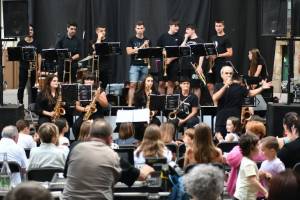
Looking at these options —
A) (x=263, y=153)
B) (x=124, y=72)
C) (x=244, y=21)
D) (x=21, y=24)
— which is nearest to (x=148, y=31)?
(x=124, y=72)

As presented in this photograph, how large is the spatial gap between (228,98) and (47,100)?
3.41 m

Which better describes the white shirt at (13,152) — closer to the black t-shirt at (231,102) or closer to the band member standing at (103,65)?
the black t-shirt at (231,102)

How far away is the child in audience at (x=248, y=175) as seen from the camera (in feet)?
25.0

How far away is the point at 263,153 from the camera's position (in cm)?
830

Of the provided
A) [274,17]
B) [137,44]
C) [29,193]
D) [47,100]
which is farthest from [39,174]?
[137,44]

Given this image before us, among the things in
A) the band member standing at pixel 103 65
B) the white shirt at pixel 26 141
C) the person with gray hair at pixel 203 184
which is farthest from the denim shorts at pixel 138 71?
the person with gray hair at pixel 203 184

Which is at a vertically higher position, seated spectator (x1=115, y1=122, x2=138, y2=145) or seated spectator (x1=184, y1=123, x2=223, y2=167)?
seated spectator (x1=184, y1=123, x2=223, y2=167)

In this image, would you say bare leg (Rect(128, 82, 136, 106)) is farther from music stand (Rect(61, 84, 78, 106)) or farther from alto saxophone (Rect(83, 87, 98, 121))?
music stand (Rect(61, 84, 78, 106))

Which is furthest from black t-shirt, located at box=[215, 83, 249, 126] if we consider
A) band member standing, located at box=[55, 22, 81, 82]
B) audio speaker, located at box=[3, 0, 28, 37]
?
band member standing, located at box=[55, 22, 81, 82]

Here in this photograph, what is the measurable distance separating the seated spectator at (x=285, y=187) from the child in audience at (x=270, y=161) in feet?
9.95

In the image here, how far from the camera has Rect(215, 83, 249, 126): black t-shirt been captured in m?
13.5

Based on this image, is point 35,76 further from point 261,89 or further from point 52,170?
point 52,170

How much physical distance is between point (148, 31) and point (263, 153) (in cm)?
1190

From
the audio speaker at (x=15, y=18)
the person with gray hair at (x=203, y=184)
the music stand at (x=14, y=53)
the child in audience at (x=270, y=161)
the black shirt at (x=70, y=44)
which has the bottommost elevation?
the child in audience at (x=270, y=161)
